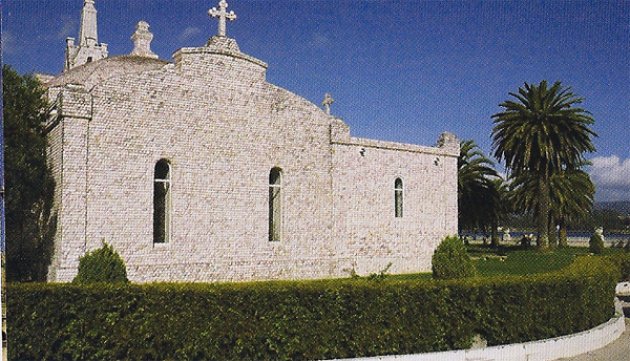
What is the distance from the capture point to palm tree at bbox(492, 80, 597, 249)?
34.8m

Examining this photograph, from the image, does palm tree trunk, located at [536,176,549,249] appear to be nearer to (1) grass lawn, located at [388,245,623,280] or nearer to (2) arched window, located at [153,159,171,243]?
(1) grass lawn, located at [388,245,623,280]

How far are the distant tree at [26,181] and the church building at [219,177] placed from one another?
53cm

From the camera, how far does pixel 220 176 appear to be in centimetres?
2048

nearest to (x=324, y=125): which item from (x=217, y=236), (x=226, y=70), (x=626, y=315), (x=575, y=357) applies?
(x=226, y=70)

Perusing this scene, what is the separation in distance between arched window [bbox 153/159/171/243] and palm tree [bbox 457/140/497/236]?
28.0 m

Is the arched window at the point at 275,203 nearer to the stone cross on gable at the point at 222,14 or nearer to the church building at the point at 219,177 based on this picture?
the church building at the point at 219,177

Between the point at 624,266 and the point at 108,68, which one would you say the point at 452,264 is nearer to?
the point at 108,68

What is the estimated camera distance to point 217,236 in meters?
20.2

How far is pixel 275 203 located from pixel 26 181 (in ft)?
27.5

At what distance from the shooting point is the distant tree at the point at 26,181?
16516 mm

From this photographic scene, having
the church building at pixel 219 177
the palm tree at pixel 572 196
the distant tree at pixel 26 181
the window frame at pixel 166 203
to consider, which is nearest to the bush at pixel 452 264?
the church building at pixel 219 177

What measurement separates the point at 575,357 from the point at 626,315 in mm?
6838

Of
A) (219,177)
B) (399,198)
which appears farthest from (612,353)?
(399,198)

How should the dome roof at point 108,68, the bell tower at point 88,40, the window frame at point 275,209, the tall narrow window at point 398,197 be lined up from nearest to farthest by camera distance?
the dome roof at point 108,68, the window frame at point 275,209, the tall narrow window at point 398,197, the bell tower at point 88,40
